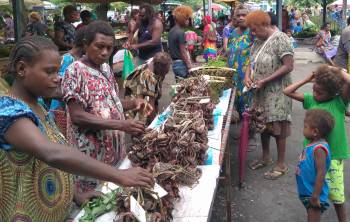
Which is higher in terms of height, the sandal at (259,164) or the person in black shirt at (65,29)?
the person in black shirt at (65,29)

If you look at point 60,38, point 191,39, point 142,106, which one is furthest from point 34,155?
point 191,39

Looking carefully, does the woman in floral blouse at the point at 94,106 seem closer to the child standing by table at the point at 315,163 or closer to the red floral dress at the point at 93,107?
the red floral dress at the point at 93,107

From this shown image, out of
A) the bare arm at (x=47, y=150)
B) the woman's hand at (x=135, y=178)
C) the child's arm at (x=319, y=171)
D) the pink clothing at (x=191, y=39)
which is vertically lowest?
the pink clothing at (x=191, y=39)

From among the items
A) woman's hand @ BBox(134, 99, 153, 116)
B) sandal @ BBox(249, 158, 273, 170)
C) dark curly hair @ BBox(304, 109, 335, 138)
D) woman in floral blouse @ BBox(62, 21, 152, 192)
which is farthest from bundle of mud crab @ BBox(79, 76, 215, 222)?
sandal @ BBox(249, 158, 273, 170)

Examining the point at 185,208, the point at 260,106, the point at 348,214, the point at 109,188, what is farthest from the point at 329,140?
the point at 109,188

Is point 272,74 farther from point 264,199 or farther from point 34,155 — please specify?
point 34,155

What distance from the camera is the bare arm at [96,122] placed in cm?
270

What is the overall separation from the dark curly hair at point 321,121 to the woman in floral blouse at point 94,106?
1.45 m

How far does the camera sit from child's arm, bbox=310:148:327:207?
3307 mm

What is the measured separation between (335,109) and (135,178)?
2.48m

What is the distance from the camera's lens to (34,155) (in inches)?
65.5

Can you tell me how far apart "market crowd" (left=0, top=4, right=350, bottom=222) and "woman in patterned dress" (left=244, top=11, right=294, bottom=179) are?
1cm

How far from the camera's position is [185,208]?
2279 mm

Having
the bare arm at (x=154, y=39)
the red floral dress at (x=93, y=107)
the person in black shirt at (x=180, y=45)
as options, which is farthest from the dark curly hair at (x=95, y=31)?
the person in black shirt at (x=180, y=45)
